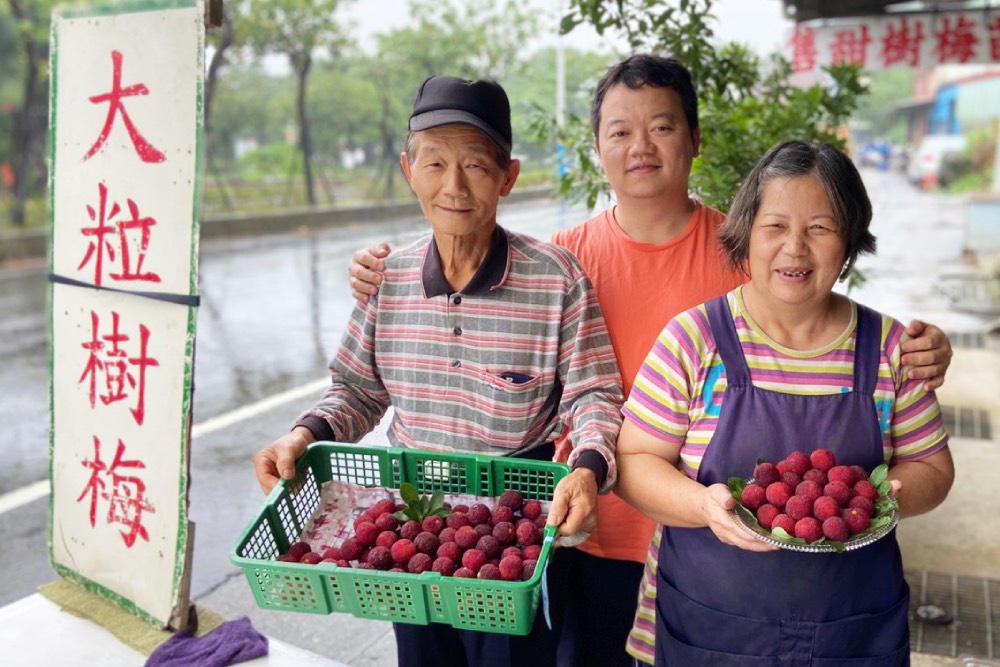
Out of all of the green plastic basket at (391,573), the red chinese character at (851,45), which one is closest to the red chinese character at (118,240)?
the green plastic basket at (391,573)

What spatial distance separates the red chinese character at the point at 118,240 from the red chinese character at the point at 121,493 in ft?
1.56

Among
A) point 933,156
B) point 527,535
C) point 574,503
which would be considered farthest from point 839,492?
point 933,156

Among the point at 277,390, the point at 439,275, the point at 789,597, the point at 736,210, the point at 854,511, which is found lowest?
the point at 277,390

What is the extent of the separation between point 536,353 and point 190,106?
3.69ft

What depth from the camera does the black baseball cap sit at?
64.0 inches

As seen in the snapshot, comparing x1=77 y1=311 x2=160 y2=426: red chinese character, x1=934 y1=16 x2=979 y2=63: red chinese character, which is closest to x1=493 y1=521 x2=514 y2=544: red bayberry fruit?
x1=77 y1=311 x2=160 y2=426: red chinese character

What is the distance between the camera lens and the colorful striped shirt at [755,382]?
4.91ft

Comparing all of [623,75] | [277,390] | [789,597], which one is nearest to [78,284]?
[623,75]

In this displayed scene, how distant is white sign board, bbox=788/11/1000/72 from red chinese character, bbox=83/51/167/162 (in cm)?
409

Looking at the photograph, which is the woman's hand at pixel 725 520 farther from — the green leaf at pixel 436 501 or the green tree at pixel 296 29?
the green tree at pixel 296 29

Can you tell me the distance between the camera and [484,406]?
176cm

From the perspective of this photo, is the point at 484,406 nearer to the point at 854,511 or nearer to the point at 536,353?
the point at 536,353

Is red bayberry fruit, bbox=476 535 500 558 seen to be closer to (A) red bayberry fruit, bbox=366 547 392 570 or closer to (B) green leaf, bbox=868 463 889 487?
(A) red bayberry fruit, bbox=366 547 392 570

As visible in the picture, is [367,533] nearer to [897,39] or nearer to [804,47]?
[804,47]
